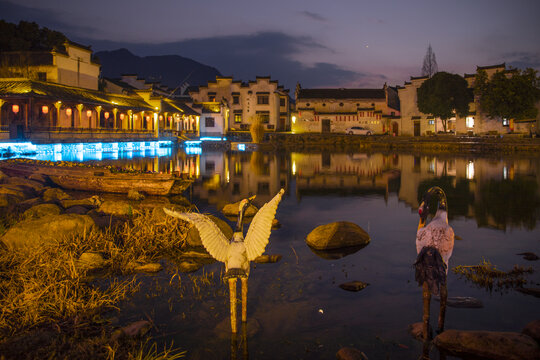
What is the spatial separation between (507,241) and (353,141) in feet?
145

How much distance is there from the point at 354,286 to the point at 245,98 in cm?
5546

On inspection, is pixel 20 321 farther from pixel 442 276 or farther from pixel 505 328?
pixel 505 328

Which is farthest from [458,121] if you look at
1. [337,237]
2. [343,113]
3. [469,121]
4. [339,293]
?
[339,293]

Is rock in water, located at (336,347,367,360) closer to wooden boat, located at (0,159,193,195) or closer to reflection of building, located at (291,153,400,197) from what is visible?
wooden boat, located at (0,159,193,195)

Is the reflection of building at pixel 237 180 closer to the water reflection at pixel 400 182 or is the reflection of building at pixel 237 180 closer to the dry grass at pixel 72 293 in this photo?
the water reflection at pixel 400 182

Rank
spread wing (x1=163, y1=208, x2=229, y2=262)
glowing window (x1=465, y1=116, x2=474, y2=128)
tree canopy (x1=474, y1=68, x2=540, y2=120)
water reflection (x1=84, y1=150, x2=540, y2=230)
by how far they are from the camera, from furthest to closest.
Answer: glowing window (x1=465, y1=116, x2=474, y2=128), tree canopy (x1=474, y1=68, x2=540, y2=120), water reflection (x1=84, y1=150, x2=540, y2=230), spread wing (x1=163, y1=208, x2=229, y2=262)

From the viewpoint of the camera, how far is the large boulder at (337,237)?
30.6 feet

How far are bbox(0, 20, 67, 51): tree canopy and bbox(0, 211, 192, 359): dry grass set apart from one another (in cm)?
3992

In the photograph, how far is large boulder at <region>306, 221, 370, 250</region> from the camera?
9.34m

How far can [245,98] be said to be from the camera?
60.6m

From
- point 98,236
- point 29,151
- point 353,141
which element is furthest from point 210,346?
point 353,141

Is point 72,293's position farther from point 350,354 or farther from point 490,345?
point 490,345

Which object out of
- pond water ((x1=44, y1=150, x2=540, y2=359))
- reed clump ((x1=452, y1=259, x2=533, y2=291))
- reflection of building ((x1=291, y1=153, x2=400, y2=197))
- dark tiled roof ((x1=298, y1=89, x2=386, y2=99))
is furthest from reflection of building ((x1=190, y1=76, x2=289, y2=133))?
reed clump ((x1=452, y1=259, x2=533, y2=291))

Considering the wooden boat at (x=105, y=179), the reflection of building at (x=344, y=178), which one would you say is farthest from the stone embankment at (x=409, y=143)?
the wooden boat at (x=105, y=179)
